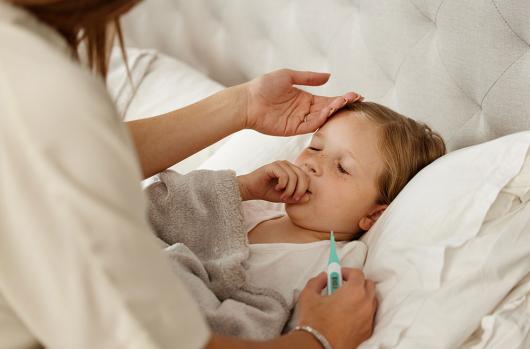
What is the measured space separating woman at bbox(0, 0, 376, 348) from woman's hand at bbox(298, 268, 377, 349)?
1.25 ft

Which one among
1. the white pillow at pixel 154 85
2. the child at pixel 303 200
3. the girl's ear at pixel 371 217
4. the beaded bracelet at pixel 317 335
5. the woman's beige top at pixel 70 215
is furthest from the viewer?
the white pillow at pixel 154 85

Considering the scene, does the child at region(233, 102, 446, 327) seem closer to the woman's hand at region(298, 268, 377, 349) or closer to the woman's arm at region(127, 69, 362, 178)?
the woman's arm at region(127, 69, 362, 178)

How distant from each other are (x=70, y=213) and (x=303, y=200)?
84 centimetres

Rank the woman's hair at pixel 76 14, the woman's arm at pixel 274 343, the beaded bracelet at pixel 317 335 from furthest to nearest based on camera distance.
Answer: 1. the beaded bracelet at pixel 317 335
2. the woman's arm at pixel 274 343
3. the woman's hair at pixel 76 14

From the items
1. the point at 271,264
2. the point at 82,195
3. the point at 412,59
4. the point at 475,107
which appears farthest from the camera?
the point at 412,59

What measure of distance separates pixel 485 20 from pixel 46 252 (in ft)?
3.46

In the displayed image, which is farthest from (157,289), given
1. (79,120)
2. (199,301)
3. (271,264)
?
(271,264)

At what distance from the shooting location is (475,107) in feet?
4.67

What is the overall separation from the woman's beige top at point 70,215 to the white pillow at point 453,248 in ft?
1.80

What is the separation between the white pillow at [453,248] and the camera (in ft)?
3.50

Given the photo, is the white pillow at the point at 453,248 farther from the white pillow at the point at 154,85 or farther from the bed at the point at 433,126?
the white pillow at the point at 154,85

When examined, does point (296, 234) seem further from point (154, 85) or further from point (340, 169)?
point (154, 85)

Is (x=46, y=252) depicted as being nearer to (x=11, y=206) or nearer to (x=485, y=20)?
(x=11, y=206)

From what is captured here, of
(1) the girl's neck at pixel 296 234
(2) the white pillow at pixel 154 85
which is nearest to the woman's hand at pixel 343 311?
(1) the girl's neck at pixel 296 234
